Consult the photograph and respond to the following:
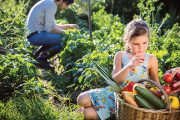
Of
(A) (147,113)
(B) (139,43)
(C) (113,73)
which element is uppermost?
(B) (139,43)

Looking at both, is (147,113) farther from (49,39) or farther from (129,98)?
(49,39)

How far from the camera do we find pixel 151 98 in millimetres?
3127

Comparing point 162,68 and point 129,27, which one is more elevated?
point 129,27

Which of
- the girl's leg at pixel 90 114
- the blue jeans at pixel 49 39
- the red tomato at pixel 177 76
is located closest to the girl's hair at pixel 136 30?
the red tomato at pixel 177 76

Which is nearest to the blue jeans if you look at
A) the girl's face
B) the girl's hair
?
the girl's hair

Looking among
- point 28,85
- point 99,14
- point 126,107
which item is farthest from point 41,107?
point 99,14

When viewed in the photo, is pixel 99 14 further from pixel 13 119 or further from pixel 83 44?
pixel 13 119

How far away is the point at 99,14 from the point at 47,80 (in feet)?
10.5

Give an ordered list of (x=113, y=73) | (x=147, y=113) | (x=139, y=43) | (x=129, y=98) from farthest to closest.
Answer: (x=113, y=73), (x=139, y=43), (x=129, y=98), (x=147, y=113)

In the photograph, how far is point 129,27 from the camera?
3.71 m

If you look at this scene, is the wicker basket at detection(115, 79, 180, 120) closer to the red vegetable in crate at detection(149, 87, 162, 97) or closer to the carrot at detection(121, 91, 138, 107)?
the carrot at detection(121, 91, 138, 107)

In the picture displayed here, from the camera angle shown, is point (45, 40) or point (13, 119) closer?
point (13, 119)

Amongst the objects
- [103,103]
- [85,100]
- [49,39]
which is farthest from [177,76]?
[49,39]

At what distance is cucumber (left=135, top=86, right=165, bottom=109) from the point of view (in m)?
3.12
